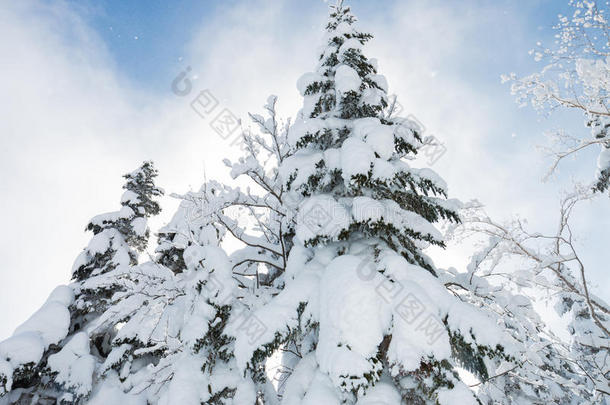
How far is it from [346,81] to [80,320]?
12369mm

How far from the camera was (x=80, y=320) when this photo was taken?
11.4m

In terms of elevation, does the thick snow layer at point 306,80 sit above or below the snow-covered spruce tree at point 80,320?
above

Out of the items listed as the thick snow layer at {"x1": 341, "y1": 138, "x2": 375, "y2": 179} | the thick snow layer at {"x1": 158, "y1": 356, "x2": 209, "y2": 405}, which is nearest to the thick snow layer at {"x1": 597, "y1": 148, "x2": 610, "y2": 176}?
the thick snow layer at {"x1": 341, "y1": 138, "x2": 375, "y2": 179}

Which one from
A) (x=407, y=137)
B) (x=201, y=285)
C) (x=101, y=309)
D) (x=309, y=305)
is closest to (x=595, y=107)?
(x=407, y=137)

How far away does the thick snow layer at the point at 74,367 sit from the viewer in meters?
9.03

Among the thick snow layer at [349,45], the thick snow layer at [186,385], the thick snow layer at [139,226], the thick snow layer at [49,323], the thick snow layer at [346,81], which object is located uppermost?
the thick snow layer at [349,45]

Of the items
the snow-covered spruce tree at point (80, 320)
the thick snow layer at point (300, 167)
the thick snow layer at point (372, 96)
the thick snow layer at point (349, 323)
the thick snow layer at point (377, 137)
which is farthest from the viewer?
the snow-covered spruce tree at point (80, 320)

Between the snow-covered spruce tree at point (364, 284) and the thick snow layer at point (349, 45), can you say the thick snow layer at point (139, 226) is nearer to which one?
the snow-covered spruce tree at point (364, 284)

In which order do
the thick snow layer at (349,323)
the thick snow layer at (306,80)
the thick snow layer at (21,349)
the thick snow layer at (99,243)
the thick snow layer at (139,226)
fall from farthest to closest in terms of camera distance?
the thick snow layer at (139,226) < the thick snow layer at (99,243) < the thick snow layer at (21,349) < the thick snow layer at (306,80) < the thick snow layer at (349,323)

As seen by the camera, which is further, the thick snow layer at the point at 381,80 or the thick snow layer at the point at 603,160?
the thick snow layer at the point at 603,160

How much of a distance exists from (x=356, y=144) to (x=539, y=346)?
6387 mm

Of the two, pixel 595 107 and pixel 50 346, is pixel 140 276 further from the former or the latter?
pixel 595 107

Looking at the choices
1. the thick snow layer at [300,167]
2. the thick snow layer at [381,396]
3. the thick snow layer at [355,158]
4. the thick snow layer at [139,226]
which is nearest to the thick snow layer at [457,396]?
the thick snow layer at [381,396]

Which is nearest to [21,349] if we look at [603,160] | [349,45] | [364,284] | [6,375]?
[6,375]
